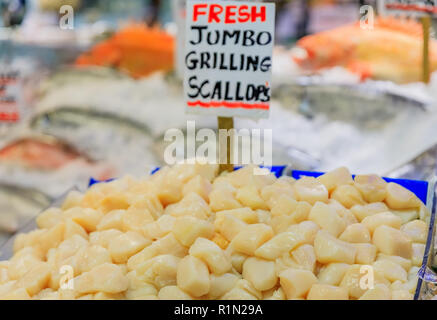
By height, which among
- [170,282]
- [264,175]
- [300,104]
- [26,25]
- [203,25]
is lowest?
[170,282]

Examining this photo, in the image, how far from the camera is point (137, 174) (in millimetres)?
2137

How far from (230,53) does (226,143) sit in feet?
0.83

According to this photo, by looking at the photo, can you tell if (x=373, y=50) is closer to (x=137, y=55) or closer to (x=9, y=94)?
(x=137, y=55)

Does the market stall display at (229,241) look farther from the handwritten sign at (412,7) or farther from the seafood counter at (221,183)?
the handwritten sign at (412,7)

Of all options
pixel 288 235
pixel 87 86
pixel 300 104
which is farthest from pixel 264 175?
pixel 87 86

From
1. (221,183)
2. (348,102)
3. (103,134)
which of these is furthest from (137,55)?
(221,183)

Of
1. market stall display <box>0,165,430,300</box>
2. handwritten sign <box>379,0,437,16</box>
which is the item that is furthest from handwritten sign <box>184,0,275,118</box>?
handwritten sign <box>379,0,437,16</box>

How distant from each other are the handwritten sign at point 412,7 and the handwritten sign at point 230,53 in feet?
2.67

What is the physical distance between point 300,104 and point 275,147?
0.37 meters

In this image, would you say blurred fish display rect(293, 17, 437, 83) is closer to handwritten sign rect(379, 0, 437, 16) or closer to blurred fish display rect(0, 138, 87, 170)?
handwritten sign rect(379, 0, 437, 16)

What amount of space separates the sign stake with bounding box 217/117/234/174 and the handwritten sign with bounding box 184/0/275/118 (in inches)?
2.8

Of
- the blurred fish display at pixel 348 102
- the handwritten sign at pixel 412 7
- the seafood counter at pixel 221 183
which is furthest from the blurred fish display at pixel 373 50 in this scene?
the handwritten sign at pixel 412 7

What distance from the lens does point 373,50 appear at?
97.6 inches
